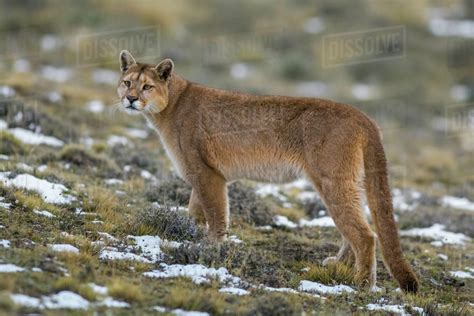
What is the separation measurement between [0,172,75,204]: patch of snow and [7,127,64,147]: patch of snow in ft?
10.5

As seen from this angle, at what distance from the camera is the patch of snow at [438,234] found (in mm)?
11859

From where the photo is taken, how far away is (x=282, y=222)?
11.4 metres

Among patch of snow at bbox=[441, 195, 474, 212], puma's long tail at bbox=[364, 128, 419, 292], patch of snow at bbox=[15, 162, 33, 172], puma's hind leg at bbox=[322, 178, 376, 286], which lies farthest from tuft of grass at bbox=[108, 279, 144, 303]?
patch of snow at bbox=[441, 195, 474, 212]

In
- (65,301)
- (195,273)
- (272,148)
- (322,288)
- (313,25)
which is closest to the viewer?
(65,301)

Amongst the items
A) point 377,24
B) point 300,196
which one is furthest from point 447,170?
point 377,24

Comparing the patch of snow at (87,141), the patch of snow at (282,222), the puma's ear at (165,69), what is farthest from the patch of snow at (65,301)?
the patch of snow at (87,141)

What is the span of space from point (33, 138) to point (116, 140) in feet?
7.64

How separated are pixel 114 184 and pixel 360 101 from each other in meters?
16.6

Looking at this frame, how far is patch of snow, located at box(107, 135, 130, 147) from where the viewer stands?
14757 millimetres

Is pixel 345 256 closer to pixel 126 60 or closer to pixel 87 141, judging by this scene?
pixel 126 60

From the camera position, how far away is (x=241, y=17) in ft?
112

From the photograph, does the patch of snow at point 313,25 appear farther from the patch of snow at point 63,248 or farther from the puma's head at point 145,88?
the patch of snow at point 63,248

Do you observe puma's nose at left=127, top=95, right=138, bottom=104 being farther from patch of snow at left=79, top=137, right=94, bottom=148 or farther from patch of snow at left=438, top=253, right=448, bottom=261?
patch of snow at left=438, top=253, right=448, bottom=261

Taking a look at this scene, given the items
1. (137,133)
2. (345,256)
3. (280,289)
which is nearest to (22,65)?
(137,133)
